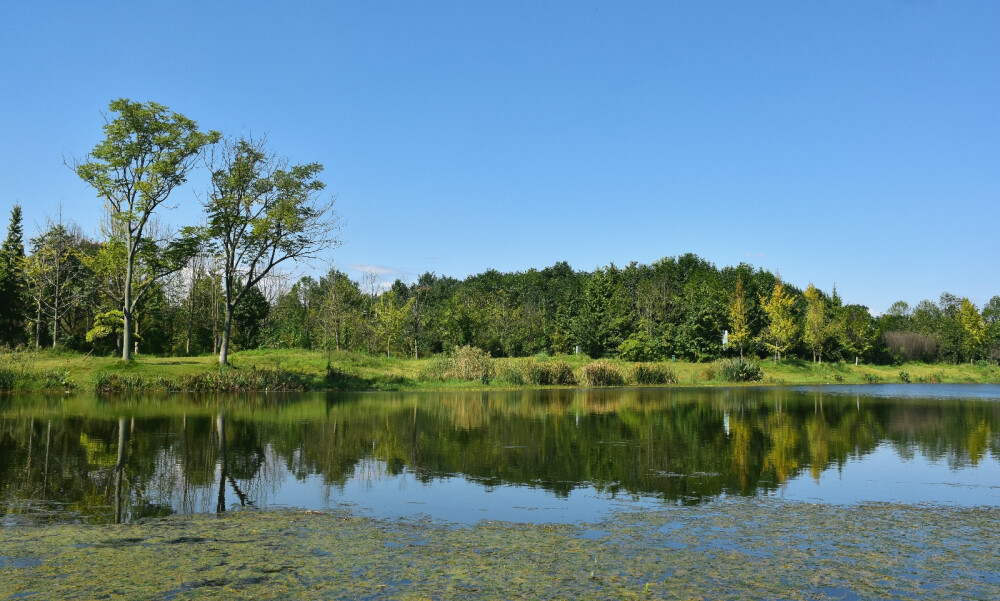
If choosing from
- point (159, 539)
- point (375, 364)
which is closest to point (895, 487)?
point (159, 539)

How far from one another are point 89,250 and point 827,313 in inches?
2829

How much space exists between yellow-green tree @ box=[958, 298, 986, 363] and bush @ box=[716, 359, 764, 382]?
48.2m

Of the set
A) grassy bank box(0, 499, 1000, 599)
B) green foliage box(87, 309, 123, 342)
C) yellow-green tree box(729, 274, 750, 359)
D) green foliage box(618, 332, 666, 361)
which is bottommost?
grassy bank box(0, 499, 1000, 599)

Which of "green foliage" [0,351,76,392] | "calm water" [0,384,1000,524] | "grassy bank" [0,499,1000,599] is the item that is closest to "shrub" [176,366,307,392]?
"green foliage" [0,351,76,392]

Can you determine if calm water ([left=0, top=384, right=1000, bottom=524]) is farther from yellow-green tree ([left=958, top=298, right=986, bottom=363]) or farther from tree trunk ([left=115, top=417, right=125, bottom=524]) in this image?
yellow-green tree ([left=958, top=298, right=986, bottom=363])

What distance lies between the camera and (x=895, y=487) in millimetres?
11305

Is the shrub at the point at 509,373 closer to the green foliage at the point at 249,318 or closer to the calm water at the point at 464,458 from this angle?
the calm water at the point at 464,458

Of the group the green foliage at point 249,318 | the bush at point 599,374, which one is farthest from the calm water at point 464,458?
the green foliage at point 249,318

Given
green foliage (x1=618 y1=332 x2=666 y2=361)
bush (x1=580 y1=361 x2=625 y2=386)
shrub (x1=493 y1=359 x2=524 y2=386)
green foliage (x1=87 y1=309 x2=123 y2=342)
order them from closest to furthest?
green foliage (x1=87 y1=309 x2=123 y2=342)
shrub (x1=493 y1=359 x2=524 y2=386)
bush (x1=580 y1=361 x2=625 y2=386)
green foliage (x1=618 y1=332 x2=666 y2=361)

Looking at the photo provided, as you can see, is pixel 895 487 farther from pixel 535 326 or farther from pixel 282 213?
pixel 535 326

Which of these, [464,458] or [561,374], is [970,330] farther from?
[464,458]

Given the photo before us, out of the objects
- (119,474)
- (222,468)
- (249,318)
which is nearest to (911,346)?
(249,318)

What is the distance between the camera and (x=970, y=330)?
80562 millimetres

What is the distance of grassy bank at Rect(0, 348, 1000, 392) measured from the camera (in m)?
31.1
